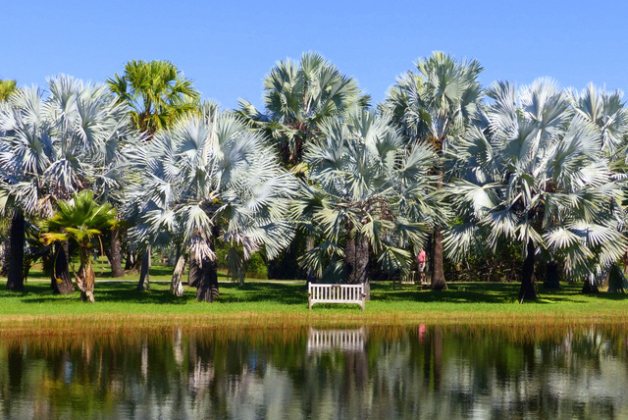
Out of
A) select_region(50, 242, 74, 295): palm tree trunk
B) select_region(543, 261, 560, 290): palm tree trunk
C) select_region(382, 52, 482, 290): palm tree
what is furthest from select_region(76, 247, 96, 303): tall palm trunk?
select_region(543, 261, 560, 290): palm tree trunk

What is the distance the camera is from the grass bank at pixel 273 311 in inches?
1291

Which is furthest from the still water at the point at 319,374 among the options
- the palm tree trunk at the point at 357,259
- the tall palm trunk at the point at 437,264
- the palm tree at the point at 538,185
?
the tall palm trunk at the point at 437,264

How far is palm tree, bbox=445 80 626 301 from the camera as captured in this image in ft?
129

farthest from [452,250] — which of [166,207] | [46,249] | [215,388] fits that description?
[215,388]

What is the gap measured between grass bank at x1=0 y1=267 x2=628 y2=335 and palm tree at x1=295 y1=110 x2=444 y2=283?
215 cm

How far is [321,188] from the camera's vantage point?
41.0 m

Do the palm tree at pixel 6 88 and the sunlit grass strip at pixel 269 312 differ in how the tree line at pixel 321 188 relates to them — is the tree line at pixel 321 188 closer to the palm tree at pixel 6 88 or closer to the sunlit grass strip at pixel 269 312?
the sunlit grass strip at pixel 269 312

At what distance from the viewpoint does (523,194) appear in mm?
39812

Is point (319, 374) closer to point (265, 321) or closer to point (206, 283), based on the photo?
point (265, 321)

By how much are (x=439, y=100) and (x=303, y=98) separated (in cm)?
581

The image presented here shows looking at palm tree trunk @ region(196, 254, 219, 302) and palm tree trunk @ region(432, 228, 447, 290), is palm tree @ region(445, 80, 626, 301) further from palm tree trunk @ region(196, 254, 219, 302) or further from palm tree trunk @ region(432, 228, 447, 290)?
palm tree trunk @ region(196, 254, 219, 302)

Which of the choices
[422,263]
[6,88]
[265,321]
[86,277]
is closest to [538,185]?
[265,321]

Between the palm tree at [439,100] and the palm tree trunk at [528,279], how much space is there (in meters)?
6.00

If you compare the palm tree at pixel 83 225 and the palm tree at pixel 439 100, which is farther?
the palm tree at pixel 439 100
